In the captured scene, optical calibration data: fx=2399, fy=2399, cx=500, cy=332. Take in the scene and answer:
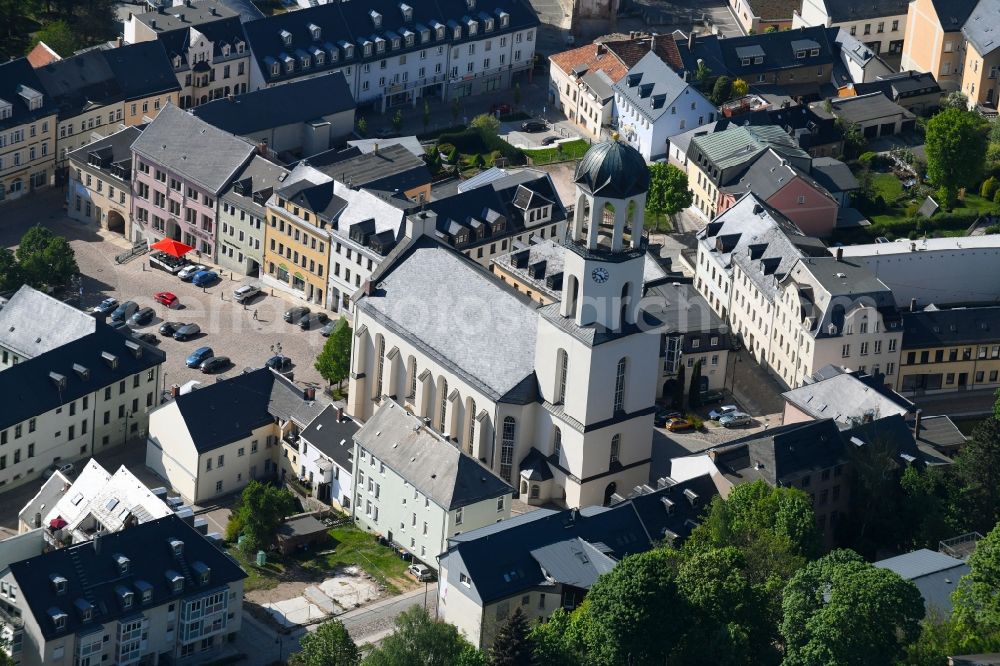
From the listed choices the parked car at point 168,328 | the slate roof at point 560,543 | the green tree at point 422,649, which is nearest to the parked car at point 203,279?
the parked car at point 168,328

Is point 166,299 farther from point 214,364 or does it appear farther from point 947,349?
point 947,349

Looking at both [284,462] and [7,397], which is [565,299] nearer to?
[284,462]

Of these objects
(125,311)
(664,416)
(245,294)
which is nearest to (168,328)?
(125,311)

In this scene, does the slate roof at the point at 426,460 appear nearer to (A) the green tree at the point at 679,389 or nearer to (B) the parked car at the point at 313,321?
(A) the green tree at the point at 679,389

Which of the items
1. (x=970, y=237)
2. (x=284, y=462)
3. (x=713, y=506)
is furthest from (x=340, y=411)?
(x=970, y=237)

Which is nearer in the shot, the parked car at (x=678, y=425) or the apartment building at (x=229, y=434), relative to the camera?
the apartment building at (x=229, y=434)

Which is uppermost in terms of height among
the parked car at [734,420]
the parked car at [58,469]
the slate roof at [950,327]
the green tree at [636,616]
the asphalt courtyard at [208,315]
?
the green tree at [636,616]
